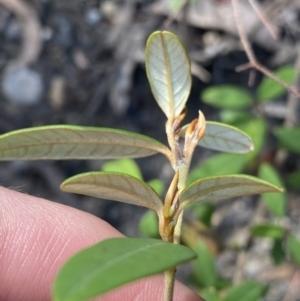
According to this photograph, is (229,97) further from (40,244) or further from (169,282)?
(169,282)

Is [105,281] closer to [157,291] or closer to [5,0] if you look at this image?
[157,291]

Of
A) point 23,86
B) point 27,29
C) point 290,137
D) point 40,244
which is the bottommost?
point 40,244

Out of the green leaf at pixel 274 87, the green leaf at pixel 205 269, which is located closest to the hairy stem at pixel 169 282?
the green leaf at pixel 205 269

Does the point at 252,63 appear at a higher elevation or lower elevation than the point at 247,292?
higher

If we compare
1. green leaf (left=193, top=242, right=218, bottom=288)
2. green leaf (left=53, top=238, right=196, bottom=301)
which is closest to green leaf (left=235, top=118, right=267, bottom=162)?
→ green leaf (left=193, top=242, right=218, bottom=288)

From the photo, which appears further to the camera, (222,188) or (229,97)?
(229,97)

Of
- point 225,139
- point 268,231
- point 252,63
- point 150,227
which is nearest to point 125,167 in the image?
point 150,227

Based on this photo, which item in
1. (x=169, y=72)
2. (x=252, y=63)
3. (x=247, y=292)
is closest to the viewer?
(x=169, y=72)
